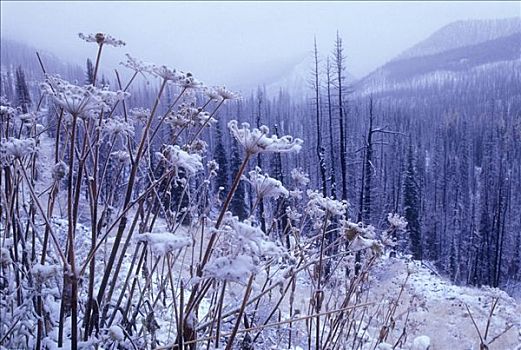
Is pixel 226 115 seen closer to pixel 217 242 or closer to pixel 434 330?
pixel 434 330

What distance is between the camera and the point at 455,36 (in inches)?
6255

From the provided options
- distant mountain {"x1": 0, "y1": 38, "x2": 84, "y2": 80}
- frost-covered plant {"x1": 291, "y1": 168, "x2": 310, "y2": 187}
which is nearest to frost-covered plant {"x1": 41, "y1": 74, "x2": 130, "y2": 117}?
frost-covered plant {"x1": 291, "y1": 168, "x2": 310, "y2": 187}

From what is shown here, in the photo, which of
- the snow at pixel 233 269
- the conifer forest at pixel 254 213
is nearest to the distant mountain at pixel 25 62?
the conifer forest at pixel 254 213

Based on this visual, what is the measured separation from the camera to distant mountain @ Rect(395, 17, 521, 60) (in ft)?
447

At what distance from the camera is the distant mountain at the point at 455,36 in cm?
13625

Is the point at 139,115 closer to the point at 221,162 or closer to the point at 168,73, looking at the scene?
the point at 168,73

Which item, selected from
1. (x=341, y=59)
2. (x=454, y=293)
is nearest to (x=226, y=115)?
(x=341, y=59)

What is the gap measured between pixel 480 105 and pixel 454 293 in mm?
67199

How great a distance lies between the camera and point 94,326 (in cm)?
150

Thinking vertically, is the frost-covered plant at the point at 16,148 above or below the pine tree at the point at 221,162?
above

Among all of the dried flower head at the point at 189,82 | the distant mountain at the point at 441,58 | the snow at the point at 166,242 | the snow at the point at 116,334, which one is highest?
the distant mountain at the point at 441,58

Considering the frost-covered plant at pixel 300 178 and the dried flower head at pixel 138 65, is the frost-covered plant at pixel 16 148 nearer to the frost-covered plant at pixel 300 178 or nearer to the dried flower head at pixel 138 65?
the dried flower head at pixel 138 65


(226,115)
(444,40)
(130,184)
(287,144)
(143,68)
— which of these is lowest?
(226,115)

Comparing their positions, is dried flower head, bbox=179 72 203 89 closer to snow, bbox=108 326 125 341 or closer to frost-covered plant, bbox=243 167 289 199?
frost-covered plant, bbox=243 167 289 199
